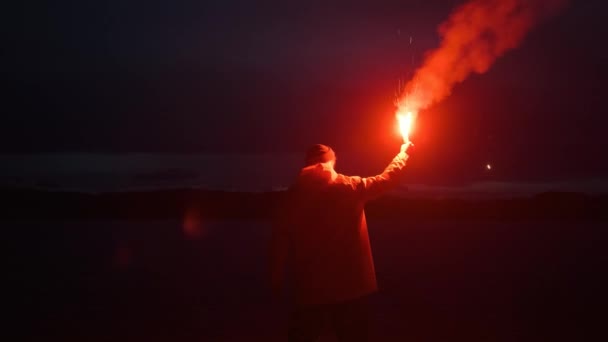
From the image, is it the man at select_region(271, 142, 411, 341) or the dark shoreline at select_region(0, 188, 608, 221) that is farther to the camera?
the dark shoreline at select_region(0, 188, 608, 221)

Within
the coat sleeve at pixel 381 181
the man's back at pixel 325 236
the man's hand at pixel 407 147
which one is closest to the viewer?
the man's back at pixel 325 236

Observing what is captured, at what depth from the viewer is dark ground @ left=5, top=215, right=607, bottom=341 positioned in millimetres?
6754

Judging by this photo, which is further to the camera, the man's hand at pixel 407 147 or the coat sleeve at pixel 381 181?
the man's hand at pixel 407 147

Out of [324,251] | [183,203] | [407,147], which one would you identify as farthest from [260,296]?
[183,203]

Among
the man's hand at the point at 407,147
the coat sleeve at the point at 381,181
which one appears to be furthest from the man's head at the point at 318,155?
the man's hand at the point at 407,147

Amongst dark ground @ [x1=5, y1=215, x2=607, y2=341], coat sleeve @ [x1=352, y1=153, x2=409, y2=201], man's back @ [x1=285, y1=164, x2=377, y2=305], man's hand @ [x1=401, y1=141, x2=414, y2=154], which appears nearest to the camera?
man's back @ [x1=285, y1=164, x2=377, y2=305]

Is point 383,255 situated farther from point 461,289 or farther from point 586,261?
point 461,289

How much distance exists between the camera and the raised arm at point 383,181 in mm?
4012

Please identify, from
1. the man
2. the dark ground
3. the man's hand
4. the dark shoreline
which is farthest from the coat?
the dark shoreline

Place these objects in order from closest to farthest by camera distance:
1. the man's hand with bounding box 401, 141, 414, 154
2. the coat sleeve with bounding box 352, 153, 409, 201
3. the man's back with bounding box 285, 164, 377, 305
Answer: the man's back with bounding box 285, 164, 377, 305 → the coat sleeve with bounding box 352, 153, 409, 201 → the man's hand with bounding box 401, 141, 414, 154

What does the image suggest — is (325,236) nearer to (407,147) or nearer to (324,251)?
(324,251)

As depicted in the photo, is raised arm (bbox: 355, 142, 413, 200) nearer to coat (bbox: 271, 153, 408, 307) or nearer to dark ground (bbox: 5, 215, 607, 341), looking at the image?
coat (bbox: 271, 153, 408, 307)

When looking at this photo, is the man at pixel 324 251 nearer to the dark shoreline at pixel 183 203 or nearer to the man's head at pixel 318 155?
the man's head at pixel 318 155

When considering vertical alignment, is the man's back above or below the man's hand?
below
